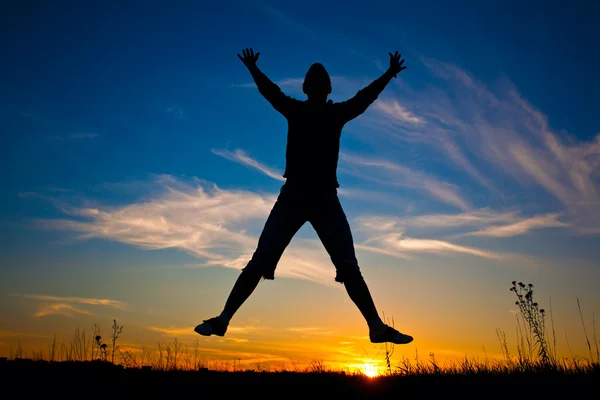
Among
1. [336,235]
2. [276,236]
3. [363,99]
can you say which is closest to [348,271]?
[336,235]

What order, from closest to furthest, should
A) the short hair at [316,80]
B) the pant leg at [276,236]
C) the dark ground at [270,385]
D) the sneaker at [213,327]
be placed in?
1. the dark ground at [270,385]
2. the sneaker at [213,327]
3. the pant leg at [276,236]
4. the short hair at [316,80]

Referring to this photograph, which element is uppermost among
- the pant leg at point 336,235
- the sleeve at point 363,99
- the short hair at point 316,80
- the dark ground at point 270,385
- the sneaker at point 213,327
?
the short hair at point 316,80

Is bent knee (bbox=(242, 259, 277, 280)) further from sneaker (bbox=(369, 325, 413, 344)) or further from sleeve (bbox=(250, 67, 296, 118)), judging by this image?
sleeve (bbox=(250, 67, 296, 118))

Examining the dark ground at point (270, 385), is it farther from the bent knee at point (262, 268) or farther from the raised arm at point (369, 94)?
the raised arm at point (369, 94)

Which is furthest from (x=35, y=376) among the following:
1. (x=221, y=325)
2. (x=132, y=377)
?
(x=221, y=325)

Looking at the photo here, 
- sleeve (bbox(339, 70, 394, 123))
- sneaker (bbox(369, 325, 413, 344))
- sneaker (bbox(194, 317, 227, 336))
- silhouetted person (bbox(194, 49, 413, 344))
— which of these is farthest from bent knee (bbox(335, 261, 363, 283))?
sleeve (bbox(339, 70, 394, 123))

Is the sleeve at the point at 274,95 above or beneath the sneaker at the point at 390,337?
above

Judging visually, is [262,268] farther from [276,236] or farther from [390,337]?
[390,337]

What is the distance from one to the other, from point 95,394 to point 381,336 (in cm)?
285

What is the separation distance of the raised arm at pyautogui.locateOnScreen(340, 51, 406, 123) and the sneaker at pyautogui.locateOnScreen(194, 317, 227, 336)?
2.62m

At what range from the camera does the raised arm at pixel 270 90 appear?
595 cm

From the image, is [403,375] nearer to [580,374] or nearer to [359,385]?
[359,385]

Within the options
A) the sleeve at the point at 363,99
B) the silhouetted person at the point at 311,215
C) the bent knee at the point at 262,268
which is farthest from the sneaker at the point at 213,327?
the sleeve at the point at 363,99

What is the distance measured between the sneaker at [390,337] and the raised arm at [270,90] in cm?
262
